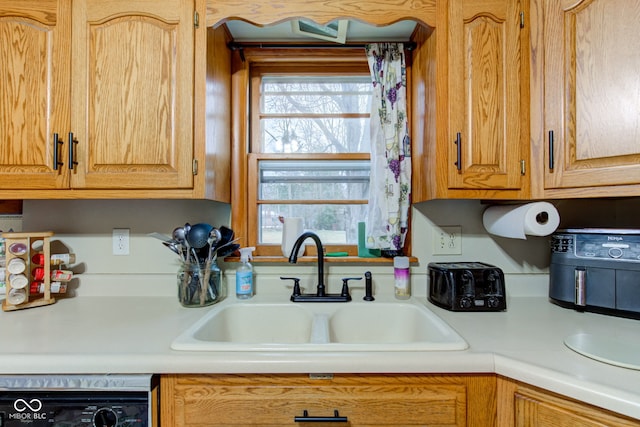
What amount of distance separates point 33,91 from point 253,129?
0.81m

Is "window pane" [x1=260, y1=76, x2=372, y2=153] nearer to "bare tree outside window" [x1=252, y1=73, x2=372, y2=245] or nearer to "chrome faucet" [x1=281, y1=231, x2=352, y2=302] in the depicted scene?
"bare tree outside window" [x1=252, y1=73, x2=372, y2=245]

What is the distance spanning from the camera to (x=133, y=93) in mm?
1104

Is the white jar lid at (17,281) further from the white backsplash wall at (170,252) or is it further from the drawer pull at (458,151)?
the drawer pull at (458,151)

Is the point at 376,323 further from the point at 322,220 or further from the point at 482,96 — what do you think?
the point at 482,96

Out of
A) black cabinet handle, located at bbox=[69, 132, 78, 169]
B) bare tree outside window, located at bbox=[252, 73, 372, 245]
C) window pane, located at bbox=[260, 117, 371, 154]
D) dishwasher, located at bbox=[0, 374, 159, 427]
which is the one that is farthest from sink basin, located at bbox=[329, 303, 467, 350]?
black cabinet handle, located at bbox=[69, 132, 78, 169]

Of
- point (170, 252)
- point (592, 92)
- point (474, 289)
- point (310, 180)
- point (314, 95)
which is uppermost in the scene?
point (314, 95)

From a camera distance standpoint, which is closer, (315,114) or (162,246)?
(162,246)

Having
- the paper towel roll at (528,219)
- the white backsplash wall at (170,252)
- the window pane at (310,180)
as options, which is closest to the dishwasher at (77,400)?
the white backsplash wall at (170,252)

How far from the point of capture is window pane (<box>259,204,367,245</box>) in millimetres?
1526

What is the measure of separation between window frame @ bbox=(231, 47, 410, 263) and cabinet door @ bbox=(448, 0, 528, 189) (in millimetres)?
463

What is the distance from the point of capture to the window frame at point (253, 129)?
1462mm

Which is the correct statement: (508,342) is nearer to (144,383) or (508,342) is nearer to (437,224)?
(437,224)

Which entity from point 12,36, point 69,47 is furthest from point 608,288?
point 12,36

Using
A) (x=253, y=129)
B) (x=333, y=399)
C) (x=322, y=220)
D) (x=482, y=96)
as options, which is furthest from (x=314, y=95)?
(x=333, y=399)
